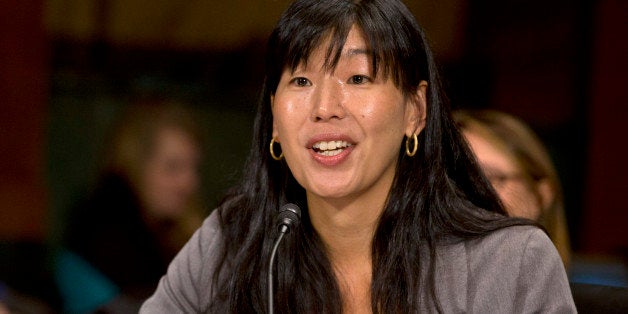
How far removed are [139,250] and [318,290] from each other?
2.07 m

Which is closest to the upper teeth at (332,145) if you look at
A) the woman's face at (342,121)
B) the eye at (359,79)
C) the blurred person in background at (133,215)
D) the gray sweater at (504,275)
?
the woman's face at (342,121)

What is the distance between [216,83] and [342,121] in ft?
9.53

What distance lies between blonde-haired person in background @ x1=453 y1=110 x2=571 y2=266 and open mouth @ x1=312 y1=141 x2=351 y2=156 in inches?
27.3

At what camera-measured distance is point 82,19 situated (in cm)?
462

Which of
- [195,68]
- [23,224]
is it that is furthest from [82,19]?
[23,224]

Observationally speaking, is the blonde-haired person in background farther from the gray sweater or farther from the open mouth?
the open mouth

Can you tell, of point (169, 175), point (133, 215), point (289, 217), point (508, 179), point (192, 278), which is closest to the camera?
point (289, 217)

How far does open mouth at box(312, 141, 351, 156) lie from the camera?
2.07m

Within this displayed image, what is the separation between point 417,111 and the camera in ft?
7.14

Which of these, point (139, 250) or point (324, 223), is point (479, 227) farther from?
point (139, 250)

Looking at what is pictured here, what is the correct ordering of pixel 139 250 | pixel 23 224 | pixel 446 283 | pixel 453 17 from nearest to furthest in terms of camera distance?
pixel 446 283, pixel 139 250, pixel 23 224, pixel 453 17

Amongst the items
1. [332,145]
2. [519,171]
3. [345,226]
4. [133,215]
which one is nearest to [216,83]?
[133,215]

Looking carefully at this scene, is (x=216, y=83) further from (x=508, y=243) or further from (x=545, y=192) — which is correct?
(x=508, y=243)

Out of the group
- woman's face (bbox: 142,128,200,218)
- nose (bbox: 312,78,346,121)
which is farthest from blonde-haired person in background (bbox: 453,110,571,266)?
woman's face (bbox: 142,128,200,218)
